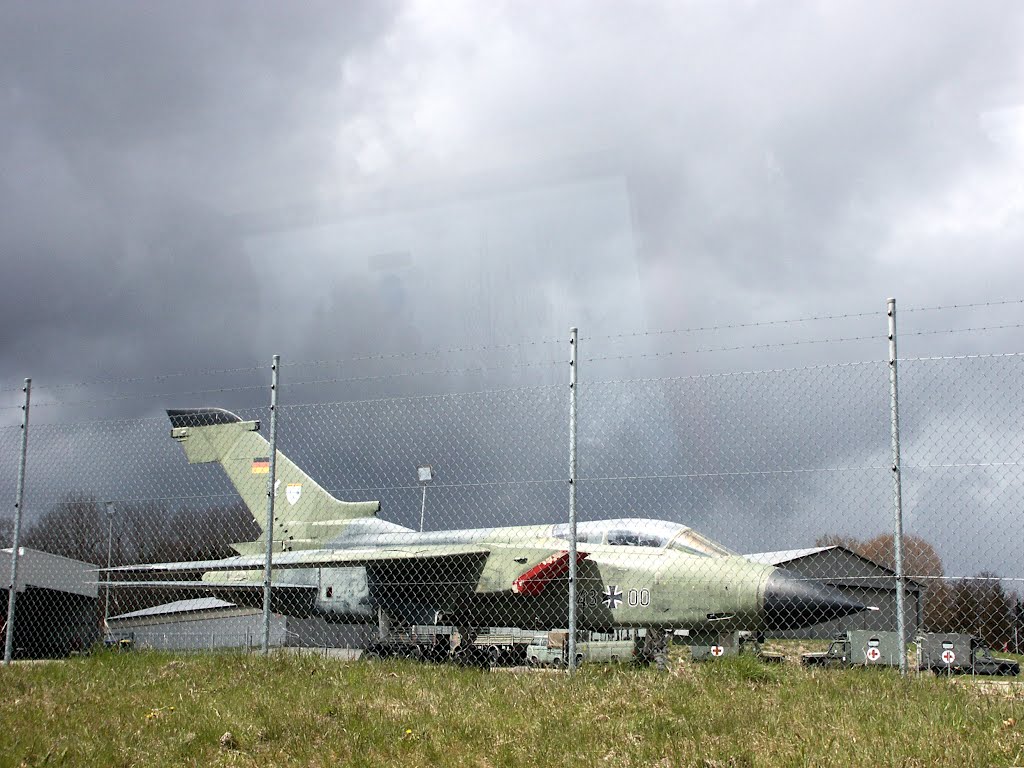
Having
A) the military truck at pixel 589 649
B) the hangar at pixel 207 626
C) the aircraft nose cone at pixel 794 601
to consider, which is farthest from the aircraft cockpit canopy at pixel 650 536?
the hangar at pixel 207 626

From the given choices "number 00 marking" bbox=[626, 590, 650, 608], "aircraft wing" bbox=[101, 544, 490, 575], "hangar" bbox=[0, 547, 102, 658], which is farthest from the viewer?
"hangar" bbox=[0, 547, 102, 658]

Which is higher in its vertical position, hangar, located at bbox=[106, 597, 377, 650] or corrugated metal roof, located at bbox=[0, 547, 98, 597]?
corrugated metal roof, located at bbox=[0, 547, 98, 597]

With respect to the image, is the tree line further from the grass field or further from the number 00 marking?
the number 00 marking

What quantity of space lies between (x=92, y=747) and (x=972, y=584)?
19.7 ft

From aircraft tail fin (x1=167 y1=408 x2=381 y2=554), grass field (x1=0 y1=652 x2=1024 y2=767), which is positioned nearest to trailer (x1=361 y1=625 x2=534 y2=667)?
aircraft tail fin (x1=167 y1=408 x2=381 y2=554)

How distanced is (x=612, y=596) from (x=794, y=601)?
8.16 ft

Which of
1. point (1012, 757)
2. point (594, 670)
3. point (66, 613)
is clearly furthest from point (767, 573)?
point (66, 613)

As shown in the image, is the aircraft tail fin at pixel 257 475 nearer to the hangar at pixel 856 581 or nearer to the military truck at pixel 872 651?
the hangar at pixel 856 581

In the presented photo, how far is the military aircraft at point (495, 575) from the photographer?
39.9 ft

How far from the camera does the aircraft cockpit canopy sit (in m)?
12.8

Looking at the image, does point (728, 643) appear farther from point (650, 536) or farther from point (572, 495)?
point (572, 495)

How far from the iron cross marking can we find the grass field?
534cm

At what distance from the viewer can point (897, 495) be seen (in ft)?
22.1

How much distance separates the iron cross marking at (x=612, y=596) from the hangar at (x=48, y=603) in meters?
8.43
